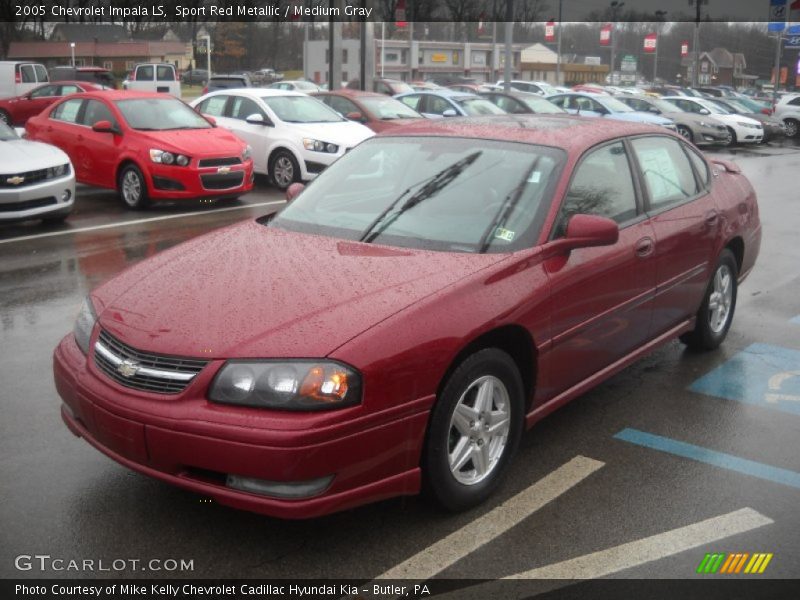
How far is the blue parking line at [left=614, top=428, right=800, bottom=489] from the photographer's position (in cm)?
423

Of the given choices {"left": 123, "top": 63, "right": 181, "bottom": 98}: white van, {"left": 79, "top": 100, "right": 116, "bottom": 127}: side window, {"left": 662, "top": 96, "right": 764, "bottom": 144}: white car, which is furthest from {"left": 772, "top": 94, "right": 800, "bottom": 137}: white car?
{"left": 79, "top": 100, "right": 116, "bottom": 127}: side window

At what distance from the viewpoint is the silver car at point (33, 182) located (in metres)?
9.80

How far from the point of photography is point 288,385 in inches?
123

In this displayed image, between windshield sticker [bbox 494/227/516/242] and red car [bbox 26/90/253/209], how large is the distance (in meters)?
8.29

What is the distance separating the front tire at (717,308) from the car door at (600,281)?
3.62 feet

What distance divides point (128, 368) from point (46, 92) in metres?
24.0

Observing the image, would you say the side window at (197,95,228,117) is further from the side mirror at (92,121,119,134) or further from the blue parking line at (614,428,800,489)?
the blue parking line at (614,428,800,489)

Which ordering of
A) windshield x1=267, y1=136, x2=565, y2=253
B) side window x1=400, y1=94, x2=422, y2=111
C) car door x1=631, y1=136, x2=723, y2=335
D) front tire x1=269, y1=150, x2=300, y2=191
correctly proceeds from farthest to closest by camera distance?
1. side window x1=400, y1=94, x2=422, y2=111
2. front tire x1=269, y1=150, x2=300, y2=191
3. car door x1=631, y1=136, x2=723, y2=335
4. windshield x1=267, y1=136, x2=565, y2=253

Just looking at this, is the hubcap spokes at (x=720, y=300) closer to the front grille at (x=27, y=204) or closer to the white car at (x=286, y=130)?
the front grille at (x=27, y=204)

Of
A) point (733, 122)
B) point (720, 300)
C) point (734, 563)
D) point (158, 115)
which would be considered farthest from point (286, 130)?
point (733, 122)

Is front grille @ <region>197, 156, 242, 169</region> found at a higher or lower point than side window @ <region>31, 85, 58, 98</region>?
lower

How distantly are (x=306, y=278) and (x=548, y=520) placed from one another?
1.44 m

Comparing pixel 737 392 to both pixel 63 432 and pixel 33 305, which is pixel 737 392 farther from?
pixel 33 305

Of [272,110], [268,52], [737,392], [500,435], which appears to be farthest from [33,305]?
[268,52]
